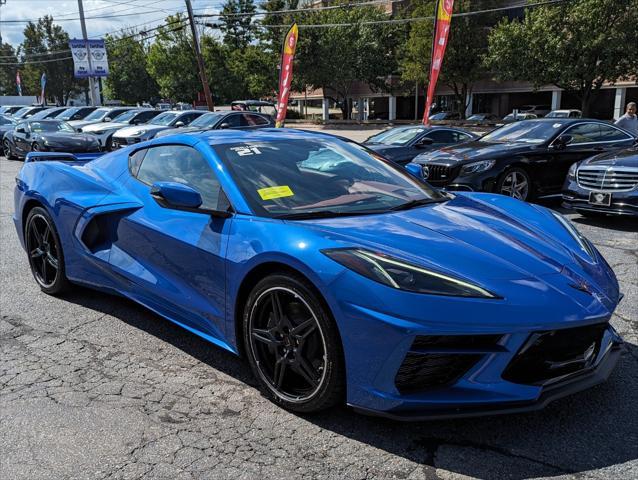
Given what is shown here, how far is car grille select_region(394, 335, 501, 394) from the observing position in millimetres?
2301

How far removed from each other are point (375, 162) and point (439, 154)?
523cm

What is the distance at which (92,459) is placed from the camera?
8.09 ft

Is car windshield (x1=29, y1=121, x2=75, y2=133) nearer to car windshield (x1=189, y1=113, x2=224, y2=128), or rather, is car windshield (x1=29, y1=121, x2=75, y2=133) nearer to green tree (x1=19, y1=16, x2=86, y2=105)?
car windshield (x1=189, y1=113, x2=224, y2=128)

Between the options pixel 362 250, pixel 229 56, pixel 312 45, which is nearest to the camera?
pixel 362 250

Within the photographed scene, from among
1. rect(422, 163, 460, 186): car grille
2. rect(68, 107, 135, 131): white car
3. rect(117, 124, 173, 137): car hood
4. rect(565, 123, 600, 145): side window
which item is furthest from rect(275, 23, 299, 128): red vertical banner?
rect(565, 123, 600, 145): side window

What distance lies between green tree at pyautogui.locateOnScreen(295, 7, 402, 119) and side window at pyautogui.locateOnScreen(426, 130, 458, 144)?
3384cm

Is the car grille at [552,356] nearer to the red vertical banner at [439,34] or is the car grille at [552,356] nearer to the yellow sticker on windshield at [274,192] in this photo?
the yellow sticker on windshield at [274,192]

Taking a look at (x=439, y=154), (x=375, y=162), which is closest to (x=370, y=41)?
(x=439, y=154)

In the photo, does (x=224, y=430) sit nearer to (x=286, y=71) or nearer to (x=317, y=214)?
(x=317, y=214)

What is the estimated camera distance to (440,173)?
840 centimetres

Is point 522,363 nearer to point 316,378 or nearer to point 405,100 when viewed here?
point 316,378

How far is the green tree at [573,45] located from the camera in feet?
95.8

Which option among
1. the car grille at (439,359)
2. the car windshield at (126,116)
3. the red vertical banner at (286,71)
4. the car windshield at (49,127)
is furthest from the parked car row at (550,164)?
the car windshield at (126,116)

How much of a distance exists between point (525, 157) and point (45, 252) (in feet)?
21.7
